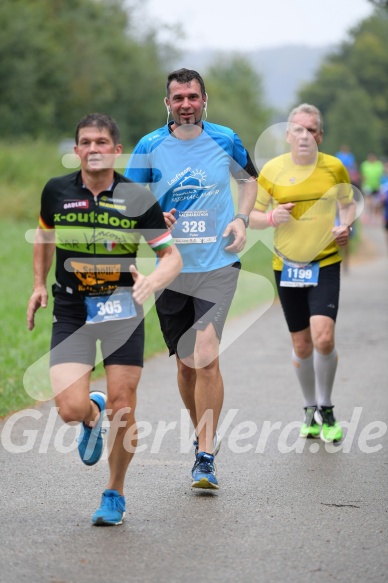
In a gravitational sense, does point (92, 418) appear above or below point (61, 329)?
below

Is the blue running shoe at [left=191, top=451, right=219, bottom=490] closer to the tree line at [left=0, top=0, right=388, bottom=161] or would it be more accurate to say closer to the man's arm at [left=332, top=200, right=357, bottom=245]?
the man's arm at [left=332, top=200, right=357, bottom=245]

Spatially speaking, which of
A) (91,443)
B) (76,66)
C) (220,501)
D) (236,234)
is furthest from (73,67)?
(91,443)

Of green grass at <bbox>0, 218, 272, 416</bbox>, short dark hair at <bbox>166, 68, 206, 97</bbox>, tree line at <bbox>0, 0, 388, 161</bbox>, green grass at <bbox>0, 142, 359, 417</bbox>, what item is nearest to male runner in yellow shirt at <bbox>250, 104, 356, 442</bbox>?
green grass at <bbox>0, 142, 359, 417</bbox>

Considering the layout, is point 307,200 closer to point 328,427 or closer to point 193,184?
point 193,184

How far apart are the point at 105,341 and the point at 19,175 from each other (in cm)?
2898

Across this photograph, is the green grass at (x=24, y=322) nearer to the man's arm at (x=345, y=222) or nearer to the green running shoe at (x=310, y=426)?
the green running shoe at (x=310, y=426)

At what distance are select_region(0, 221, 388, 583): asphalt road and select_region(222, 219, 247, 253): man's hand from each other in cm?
141

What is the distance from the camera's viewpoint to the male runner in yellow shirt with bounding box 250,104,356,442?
7867 mm

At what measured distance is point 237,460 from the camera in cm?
734

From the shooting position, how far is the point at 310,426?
321 inches

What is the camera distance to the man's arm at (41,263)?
5.95m

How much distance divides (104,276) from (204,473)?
4.79 ft

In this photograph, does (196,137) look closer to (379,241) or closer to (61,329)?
(61,329)

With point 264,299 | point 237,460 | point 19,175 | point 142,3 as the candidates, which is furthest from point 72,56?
point 237,460
